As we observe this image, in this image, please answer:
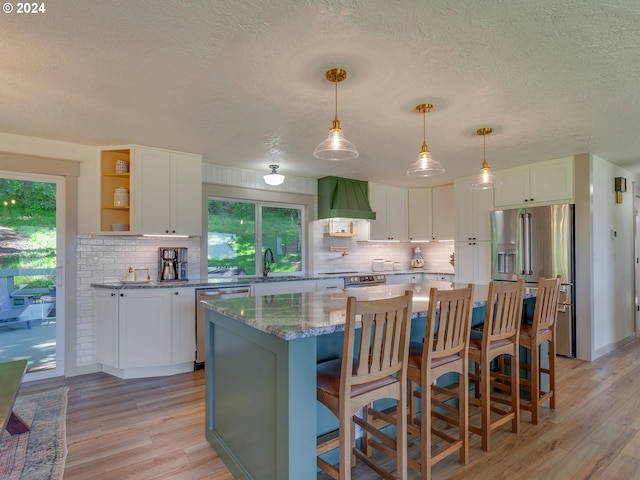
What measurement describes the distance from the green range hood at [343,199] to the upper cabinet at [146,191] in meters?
1.96

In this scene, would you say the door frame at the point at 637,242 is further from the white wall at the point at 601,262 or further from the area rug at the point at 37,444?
the area rug at the point at 37,444

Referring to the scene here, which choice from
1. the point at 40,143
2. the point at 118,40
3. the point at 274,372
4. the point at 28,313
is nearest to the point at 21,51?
the point at 118,40

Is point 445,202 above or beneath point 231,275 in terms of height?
above

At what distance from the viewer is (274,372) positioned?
1.62 meters

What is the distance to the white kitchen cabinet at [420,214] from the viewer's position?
6.14m

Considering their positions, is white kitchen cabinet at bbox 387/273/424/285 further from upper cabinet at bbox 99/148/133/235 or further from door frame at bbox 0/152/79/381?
door frame at bbox 0/152/79/381

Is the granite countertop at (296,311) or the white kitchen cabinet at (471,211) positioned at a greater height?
the white kitchen cabinet at (471,211)

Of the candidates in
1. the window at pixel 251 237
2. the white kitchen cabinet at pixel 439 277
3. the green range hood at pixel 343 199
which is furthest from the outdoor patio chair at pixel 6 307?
the white kitchen cabinet at pixel 439 277

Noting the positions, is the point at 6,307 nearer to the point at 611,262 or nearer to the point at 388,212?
the point at 388,212

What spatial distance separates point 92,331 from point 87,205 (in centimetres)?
135

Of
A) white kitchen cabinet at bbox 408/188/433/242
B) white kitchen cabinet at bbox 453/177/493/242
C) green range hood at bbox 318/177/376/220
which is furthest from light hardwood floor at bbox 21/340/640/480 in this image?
white kitchen cabinet at bbox 408/188/433/242

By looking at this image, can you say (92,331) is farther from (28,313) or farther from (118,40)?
(118,40)

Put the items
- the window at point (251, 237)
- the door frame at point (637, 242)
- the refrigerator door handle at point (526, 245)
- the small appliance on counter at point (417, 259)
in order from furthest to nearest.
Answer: the small appliance on counter at point (417, 259) → the door frame at point (637, 242) → the window at point (251, 237) → the refrigerator door handle at point (526, 245)

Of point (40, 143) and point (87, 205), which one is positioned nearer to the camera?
point (40, 143)
